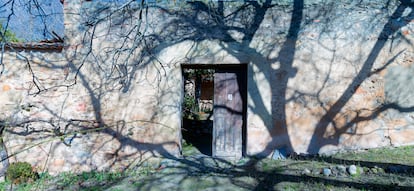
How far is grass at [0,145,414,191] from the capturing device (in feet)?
11.9

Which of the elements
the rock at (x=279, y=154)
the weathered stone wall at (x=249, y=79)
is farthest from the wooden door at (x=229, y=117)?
the rock at (x=279, y=154)

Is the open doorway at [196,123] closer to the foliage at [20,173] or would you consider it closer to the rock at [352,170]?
the rock at [352,170]

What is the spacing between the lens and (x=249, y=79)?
197 inches

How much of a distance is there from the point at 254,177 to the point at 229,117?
4.62 feet

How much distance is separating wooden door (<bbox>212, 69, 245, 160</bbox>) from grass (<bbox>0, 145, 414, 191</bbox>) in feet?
1.62

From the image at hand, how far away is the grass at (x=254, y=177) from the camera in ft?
11.9

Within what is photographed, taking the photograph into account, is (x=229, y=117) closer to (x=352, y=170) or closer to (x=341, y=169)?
(x=341, y=169)

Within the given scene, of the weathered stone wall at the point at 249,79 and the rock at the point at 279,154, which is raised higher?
the weathered stone wall at the point at 249,79

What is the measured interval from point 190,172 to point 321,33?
9.99 ft

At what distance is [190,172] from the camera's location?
4539mm

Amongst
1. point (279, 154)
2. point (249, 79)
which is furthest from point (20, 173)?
point (279, 154)

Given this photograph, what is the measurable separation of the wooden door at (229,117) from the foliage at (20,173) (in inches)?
118

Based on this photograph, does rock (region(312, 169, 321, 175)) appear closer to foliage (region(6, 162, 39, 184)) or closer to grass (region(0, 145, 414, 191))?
grass (region(0, 145, 414, 191))

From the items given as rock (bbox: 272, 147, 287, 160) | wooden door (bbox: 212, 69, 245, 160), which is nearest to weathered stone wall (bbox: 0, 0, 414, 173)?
rock (bbox: 272, 147, 287, 160)
